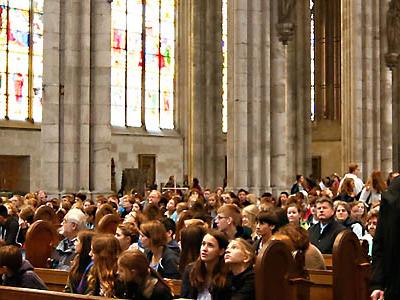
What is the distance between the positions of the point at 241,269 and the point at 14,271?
2.02 m

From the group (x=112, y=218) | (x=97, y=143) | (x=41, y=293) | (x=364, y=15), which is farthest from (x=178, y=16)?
(x=41, y=293)

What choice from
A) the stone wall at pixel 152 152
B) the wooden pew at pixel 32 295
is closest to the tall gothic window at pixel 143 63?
the stone wall at pixel 152 152

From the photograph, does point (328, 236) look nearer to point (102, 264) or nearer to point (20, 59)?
point (102, 264)

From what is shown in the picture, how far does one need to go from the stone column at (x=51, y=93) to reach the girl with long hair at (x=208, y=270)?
535 inches

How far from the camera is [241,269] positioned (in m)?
6.85

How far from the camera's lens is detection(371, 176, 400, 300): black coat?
→ 4.88 meters

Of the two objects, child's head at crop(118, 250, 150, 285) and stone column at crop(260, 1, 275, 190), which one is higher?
stone column at crop(260, 1, 275, 190)

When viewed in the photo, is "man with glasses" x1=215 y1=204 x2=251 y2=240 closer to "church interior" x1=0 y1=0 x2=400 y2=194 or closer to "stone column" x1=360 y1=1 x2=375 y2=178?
"church interior" x1=0 y1=0 x2=400 y2=194

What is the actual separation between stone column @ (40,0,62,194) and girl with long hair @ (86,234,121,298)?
13.3 meters

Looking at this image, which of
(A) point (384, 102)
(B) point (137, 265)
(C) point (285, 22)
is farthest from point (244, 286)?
(A) point (384, 102)

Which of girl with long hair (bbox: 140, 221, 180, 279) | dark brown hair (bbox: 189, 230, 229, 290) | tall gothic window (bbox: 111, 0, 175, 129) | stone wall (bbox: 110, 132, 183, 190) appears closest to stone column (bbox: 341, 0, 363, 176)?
stone wall (bbox: 110, 132, 183, 190)

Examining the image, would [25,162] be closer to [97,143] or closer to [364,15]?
[97,143]

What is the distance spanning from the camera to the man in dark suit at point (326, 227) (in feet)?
34.7

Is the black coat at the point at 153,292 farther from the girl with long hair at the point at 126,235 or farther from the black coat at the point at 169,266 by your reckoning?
the girl with long hair at the point at 126,235
